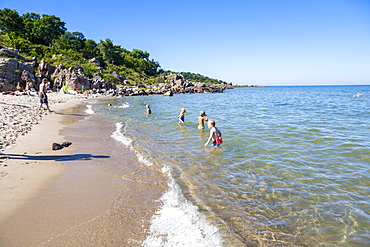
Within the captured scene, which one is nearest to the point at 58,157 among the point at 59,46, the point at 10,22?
the point at 59,46

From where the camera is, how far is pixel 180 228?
3.67 m

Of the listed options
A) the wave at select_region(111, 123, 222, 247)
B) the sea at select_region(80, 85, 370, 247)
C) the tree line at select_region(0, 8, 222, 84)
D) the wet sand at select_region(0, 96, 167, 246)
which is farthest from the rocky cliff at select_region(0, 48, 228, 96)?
the wave at select_region(111, 123, 222, 247)

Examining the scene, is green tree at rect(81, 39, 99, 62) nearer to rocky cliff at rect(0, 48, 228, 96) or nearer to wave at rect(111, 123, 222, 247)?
rocky cliff at rect(0, 48, 228, 96)

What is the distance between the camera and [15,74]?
33.0m

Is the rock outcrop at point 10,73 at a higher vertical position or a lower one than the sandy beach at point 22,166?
higher

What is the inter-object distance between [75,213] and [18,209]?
104 cm

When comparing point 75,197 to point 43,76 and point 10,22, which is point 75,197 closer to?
point 43,76

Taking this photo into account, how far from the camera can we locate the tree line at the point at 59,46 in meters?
55.8

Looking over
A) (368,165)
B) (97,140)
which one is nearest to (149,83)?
(97,140)

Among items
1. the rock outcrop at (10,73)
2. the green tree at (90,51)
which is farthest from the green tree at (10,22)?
the rock outcrop at (10,73)

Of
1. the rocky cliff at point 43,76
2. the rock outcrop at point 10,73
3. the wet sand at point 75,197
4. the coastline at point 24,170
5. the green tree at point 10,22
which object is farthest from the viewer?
the green tree at point 10,22

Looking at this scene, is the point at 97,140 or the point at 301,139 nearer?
the point at 97,140

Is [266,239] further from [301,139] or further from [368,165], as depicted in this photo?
[301,139]

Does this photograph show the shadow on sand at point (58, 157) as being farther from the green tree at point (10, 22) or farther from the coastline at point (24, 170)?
the green tree at point (10, 22)
